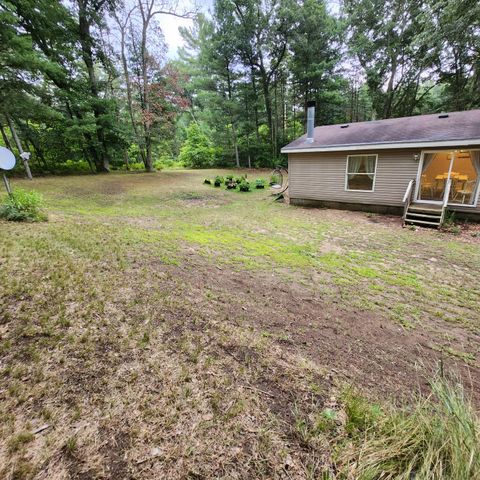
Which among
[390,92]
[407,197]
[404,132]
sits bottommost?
[407,197]

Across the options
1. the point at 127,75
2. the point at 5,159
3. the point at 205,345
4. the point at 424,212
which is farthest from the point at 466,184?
the point at 127,75

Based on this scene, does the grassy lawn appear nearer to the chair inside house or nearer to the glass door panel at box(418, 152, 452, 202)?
the chair inside house

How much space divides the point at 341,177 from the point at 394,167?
5.55 feet

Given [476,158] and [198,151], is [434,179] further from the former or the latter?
[198,151]

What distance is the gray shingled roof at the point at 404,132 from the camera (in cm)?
695

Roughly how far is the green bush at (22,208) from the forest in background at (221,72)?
811 cm

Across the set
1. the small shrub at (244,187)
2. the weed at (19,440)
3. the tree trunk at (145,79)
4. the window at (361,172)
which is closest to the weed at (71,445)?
the weed at (19,440)

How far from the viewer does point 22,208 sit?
17.7 ft

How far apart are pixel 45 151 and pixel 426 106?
30.0 meters

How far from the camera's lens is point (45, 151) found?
47.9ft

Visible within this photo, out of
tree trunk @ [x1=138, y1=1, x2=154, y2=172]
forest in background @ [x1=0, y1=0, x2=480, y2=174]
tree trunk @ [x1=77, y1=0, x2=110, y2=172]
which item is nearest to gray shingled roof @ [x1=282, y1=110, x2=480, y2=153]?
forest in background @ [x1=0, y1=0, x2=480, y2=174]

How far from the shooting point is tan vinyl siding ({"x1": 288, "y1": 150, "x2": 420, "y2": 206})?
781 centimetres

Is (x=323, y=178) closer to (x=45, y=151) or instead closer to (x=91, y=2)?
(x=45, y=151)

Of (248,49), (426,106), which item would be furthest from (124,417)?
(426,106)
